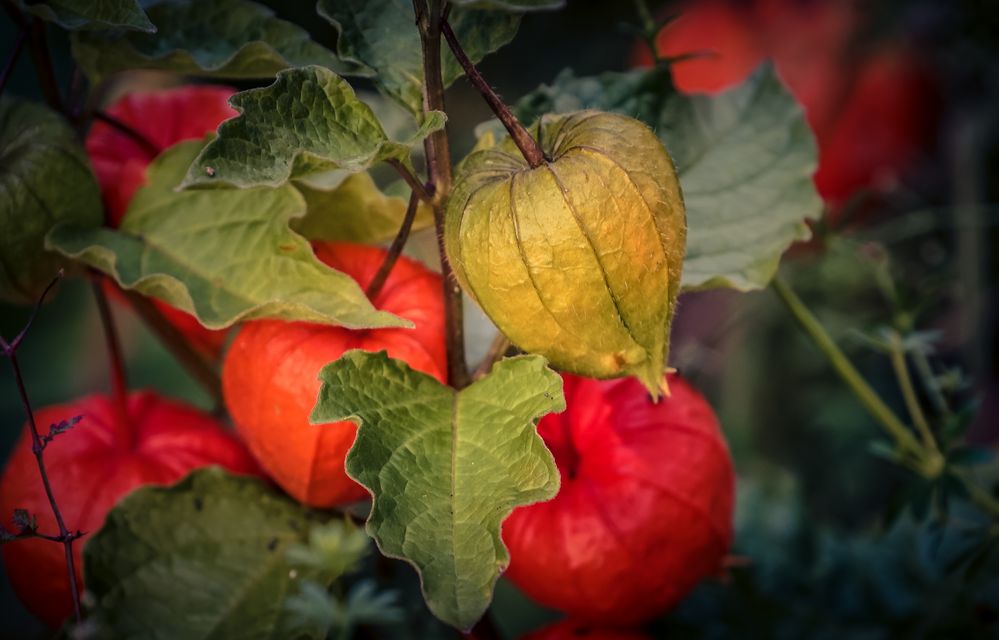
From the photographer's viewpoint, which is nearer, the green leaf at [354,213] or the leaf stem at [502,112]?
the leaf stem at [502,112]

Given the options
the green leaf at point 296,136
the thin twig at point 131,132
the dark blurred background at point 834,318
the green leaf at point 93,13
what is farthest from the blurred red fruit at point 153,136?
the dark blurred background at point 834,318

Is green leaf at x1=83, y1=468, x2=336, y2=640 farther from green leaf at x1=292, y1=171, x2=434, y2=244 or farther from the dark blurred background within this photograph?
Result: the dark blurred background

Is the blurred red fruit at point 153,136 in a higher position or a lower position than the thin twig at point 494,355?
higher

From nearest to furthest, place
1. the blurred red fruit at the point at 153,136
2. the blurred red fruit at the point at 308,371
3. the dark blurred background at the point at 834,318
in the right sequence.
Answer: the blurred red fruit at the point at 308,371
the blurred red fruit at the point at 153,136
the dark blurred background at the point at 834,318

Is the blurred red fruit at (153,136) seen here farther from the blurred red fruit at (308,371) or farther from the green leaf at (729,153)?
the green leaf at (729,153)

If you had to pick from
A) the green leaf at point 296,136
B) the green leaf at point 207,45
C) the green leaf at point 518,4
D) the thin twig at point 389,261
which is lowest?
the thin twig at point 389,261

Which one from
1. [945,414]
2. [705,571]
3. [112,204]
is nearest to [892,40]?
[945,414]

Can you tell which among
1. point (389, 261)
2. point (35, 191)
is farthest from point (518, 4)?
point (35, 191)
